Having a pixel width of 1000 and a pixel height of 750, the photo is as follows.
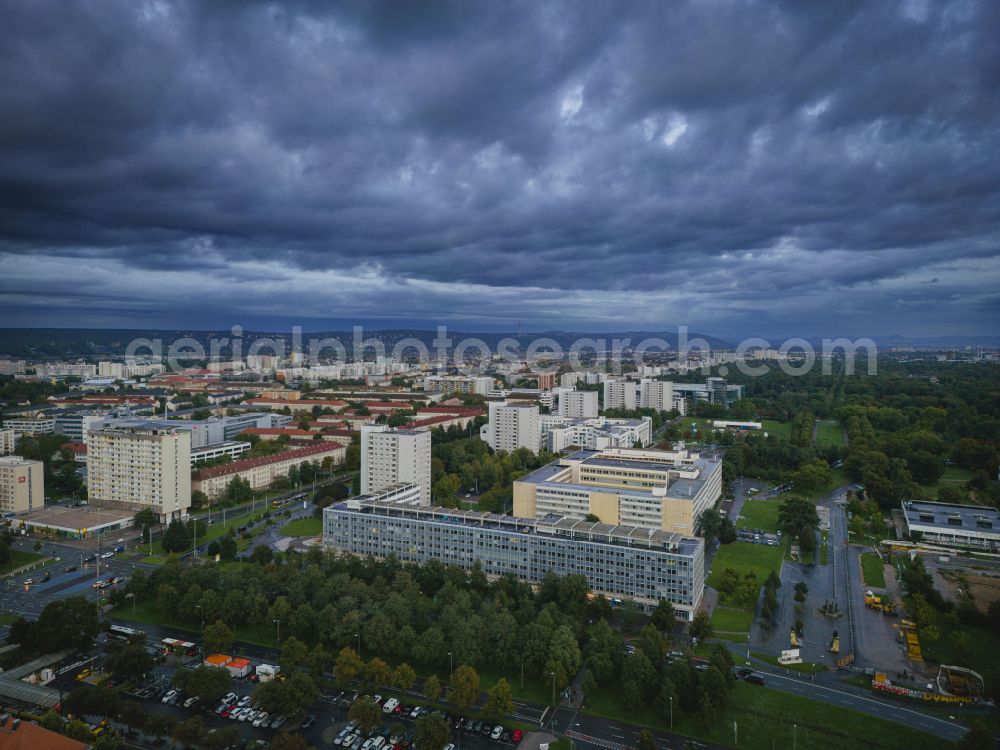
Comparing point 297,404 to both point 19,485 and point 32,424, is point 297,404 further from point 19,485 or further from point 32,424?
point 19,485

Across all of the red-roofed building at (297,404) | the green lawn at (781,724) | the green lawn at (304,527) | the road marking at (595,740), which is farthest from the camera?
the red-roofed building at (297,404)

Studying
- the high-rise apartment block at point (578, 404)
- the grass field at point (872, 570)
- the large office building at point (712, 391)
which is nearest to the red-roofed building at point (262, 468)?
the high-rise apartment block at point (578, 404)

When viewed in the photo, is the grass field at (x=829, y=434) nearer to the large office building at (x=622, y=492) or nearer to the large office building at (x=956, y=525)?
the large office building at (x=956, y=525)

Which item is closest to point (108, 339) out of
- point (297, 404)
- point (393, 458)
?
point (297, 404)

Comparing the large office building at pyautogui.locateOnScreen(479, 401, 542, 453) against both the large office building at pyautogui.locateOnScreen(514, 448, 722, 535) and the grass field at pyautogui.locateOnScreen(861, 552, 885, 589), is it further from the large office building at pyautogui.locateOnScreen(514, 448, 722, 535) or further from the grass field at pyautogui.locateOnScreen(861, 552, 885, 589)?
the grass field at pyautogui.locateOnScreen(861, 552, 885, 589)

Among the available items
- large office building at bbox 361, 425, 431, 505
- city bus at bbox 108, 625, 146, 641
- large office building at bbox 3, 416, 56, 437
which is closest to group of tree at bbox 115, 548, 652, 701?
city bus at bbox 108, 625, 146, 641

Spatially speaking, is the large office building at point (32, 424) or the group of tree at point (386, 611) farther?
the large office building at point (32, 424)
